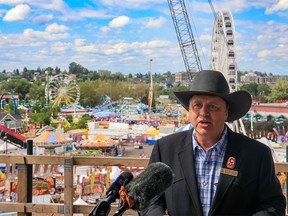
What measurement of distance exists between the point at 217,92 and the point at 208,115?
11 cm

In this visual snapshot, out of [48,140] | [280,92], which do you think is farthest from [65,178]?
[280,92]

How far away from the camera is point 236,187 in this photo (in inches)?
68.7

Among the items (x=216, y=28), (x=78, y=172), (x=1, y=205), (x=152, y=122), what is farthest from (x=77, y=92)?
(x=1, y=205)

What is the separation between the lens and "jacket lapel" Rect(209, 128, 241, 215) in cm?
175

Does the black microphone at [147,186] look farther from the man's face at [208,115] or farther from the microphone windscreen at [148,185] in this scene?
the man's face at [208,115]

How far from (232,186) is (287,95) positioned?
97.1m

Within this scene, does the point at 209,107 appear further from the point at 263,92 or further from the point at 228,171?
the point at 263,92

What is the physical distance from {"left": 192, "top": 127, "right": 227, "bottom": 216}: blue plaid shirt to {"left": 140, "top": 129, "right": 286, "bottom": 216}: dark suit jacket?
1.2 inches

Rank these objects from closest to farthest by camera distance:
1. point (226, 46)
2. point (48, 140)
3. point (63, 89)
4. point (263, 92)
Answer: point (48, 140) < point (226, 46) < point (63, 89) < point (263, 92)

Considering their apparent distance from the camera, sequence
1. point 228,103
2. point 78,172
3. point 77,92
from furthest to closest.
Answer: point 77,92, point 78,172, point 228,103

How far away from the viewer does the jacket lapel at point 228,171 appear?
68.7 inches

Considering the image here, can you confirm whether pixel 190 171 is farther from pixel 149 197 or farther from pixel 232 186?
pixel 149 197

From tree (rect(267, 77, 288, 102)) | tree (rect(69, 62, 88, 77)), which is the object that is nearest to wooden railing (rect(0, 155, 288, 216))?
tree (rect(267, 77, 288, 102))

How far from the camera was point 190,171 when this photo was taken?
1.82m
